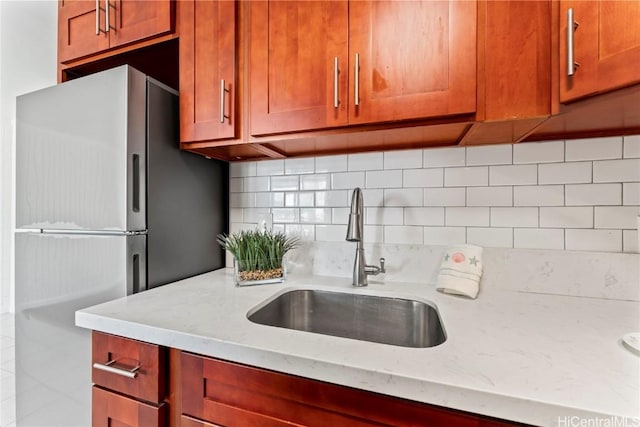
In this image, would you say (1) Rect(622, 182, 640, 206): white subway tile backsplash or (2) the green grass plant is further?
(2) the green grass plant

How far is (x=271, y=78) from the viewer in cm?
100

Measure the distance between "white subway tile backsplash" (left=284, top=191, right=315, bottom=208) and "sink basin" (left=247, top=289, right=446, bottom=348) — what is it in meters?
0.41

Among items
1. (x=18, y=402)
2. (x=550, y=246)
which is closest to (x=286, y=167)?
(x=550, y=246)

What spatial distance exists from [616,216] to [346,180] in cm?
93

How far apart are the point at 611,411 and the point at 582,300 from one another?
0.65m

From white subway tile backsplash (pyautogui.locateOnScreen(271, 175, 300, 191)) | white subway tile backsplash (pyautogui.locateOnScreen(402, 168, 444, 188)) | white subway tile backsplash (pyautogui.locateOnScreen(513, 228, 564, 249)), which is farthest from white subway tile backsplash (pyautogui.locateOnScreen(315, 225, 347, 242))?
white subway tile backsplash (pyautogui.locateOnScreen(513, 228, 564, 249))

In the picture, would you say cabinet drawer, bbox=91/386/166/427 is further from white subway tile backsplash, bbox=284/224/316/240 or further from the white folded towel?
the white folded towel

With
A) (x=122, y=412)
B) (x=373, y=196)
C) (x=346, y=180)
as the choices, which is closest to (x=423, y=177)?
(x=373, y=196)

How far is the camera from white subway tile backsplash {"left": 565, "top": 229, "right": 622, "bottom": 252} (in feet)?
3.05

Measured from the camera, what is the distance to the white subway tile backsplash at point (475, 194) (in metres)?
0.94

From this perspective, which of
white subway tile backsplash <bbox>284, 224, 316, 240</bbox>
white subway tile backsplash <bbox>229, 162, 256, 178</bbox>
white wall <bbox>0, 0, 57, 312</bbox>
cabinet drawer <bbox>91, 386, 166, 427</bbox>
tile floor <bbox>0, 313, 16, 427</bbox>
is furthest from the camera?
white wall <bbox>0, 0, 57, 312</bbox>

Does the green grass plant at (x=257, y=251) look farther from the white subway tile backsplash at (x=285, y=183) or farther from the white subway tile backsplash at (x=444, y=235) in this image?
the white subway tile backsplash at (x=444, y=235)

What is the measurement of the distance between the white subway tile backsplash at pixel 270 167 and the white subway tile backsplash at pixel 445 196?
2.23ft

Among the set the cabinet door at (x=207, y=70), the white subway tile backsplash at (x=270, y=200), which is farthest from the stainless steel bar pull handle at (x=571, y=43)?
the white subway tile backsplash at (x=270, y=200)
